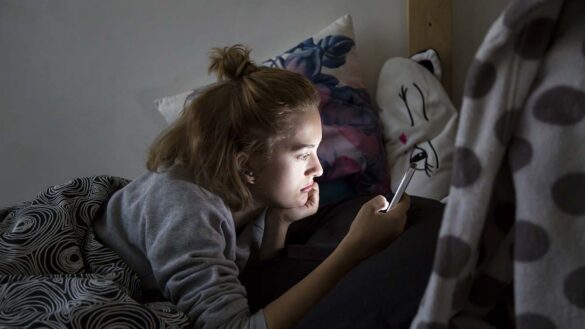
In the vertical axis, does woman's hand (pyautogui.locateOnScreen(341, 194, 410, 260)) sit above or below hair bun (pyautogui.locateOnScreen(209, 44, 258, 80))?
below

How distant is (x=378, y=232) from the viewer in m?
0.78

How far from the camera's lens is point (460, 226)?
0.37m

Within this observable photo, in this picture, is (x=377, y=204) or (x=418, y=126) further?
(x=418, y=126)

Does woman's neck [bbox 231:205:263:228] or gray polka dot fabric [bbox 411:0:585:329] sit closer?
gray polka dot fabric [bbox 411:0:585:329]

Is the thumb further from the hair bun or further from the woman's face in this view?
the hair bun

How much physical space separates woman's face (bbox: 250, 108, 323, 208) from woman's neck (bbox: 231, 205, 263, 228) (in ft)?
0.10

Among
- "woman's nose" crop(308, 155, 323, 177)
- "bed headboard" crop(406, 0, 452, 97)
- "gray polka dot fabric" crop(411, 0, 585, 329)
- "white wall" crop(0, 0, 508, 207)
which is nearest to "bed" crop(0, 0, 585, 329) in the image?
"gray polka dot fabric" crop(411, 0, 585, 329)

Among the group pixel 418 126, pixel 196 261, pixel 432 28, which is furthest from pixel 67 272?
pixel 432 28

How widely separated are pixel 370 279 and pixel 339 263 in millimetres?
142

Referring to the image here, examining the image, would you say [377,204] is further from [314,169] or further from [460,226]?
[460,226]

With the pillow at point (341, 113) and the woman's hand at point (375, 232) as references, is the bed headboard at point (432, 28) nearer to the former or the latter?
the pillow at point (341, 113)

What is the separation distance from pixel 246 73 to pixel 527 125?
2.21ft

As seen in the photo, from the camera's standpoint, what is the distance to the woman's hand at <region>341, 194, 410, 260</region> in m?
0.78

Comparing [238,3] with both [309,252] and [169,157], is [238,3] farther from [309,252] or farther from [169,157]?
[309,252]
